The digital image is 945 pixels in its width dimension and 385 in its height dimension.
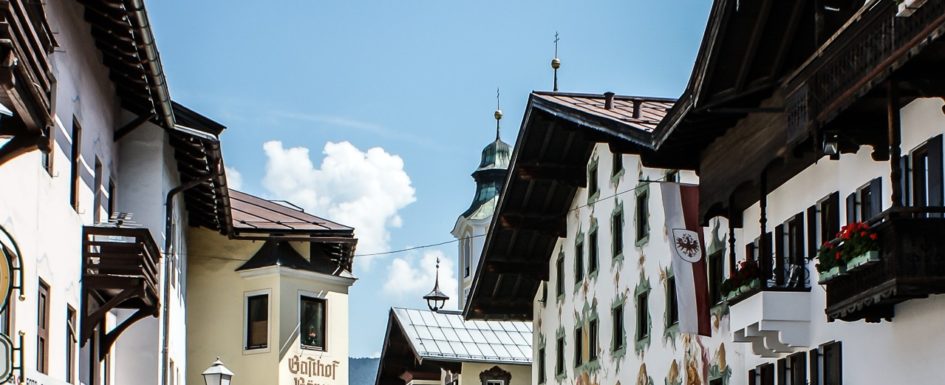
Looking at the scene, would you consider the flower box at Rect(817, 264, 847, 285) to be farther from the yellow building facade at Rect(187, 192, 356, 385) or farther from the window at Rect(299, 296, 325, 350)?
the window at Rect(299, 296, 325, 350)

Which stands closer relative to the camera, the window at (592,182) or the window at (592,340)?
the window at (592,340)

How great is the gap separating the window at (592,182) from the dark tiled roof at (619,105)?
2.30 metres

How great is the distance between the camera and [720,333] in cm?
2656

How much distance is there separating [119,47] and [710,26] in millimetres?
7985

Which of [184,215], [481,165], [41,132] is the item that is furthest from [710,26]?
[481,165]

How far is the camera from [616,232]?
3300 centimetres

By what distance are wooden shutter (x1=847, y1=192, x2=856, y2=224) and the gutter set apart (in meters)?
9.05

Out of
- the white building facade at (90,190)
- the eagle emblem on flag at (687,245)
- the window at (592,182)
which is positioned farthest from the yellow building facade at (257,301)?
the eagle emblem on flag at (687,245)

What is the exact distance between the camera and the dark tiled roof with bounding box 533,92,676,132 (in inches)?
1169

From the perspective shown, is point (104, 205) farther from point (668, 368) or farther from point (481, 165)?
point (481, 165)

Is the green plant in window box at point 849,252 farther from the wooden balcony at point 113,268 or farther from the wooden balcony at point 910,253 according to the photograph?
the wooden balcony at point 113,268

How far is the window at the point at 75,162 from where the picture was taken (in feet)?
75.6

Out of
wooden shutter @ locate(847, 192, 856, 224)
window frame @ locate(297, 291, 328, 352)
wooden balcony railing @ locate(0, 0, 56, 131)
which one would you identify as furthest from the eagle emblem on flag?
window frame @ locate(297, 291, 328, 352)

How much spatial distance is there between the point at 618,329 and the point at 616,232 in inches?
69.9
